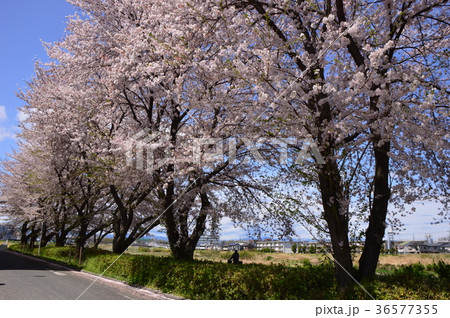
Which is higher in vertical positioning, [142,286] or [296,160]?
[296,160]

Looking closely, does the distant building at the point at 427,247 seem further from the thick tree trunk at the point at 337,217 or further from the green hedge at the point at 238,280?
the thick tree trunk at the point at 337,217

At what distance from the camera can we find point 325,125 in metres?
8.11

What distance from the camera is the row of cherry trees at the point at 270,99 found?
770 cm

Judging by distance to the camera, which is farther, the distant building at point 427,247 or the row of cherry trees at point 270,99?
the distant building at point 427,247

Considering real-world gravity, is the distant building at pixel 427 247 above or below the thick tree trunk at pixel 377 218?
below

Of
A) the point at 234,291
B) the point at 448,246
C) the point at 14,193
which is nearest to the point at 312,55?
the point at 234,291

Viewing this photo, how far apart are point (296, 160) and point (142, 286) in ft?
23.9

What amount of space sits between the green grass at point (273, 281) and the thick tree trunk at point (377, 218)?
0.40 m

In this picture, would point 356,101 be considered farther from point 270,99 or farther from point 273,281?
point 273,281

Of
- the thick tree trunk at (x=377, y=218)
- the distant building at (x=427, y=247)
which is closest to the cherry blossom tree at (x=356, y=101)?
the thick tree trunk at (x=377, y=218)

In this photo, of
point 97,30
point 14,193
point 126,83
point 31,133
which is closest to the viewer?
point 126,83

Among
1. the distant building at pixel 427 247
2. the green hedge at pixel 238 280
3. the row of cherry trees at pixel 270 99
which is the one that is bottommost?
the distant building at pixel 427 247

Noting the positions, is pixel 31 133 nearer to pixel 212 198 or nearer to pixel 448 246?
pixel 212 198

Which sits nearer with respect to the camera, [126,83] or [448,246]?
[126,83]
